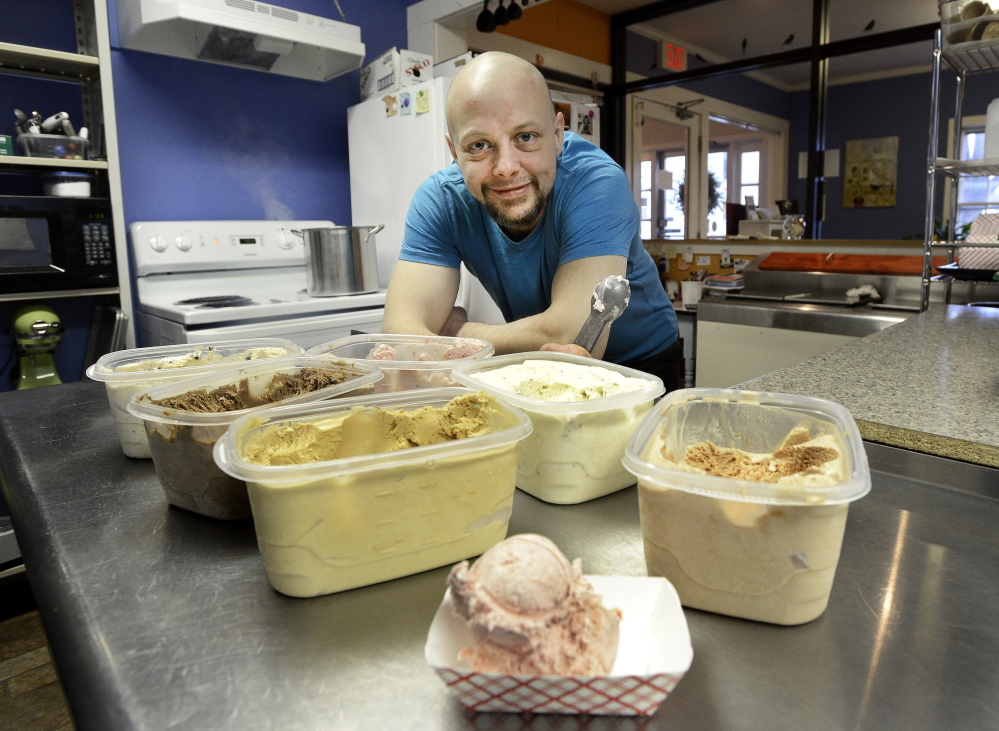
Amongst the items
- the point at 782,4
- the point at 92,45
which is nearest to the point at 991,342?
the point at 92,45

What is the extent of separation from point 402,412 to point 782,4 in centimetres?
610

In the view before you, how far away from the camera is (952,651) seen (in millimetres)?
488

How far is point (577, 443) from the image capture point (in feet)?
2.33

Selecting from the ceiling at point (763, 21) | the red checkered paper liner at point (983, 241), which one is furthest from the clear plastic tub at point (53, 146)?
the ceiling at point (763, 21)

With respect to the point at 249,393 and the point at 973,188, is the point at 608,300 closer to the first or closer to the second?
the point at 249,393

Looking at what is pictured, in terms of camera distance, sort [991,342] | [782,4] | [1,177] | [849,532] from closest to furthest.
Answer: [849,532] < [991,342] < [1,177] < [782,4]

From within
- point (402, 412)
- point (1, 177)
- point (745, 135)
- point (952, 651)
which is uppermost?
point (745, 135)

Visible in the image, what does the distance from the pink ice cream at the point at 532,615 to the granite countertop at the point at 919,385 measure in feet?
2.31

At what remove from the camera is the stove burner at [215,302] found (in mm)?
2541

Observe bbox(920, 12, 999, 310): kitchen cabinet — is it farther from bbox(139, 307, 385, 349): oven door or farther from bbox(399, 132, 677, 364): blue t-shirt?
bbox(139, 307, 385, 349): oven door

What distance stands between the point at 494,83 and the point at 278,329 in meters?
1.54

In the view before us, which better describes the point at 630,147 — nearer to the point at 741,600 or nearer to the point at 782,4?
the point at 782,4

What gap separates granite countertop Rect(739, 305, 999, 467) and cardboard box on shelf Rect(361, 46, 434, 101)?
2.42 m

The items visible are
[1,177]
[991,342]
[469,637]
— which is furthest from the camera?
[1,177]
